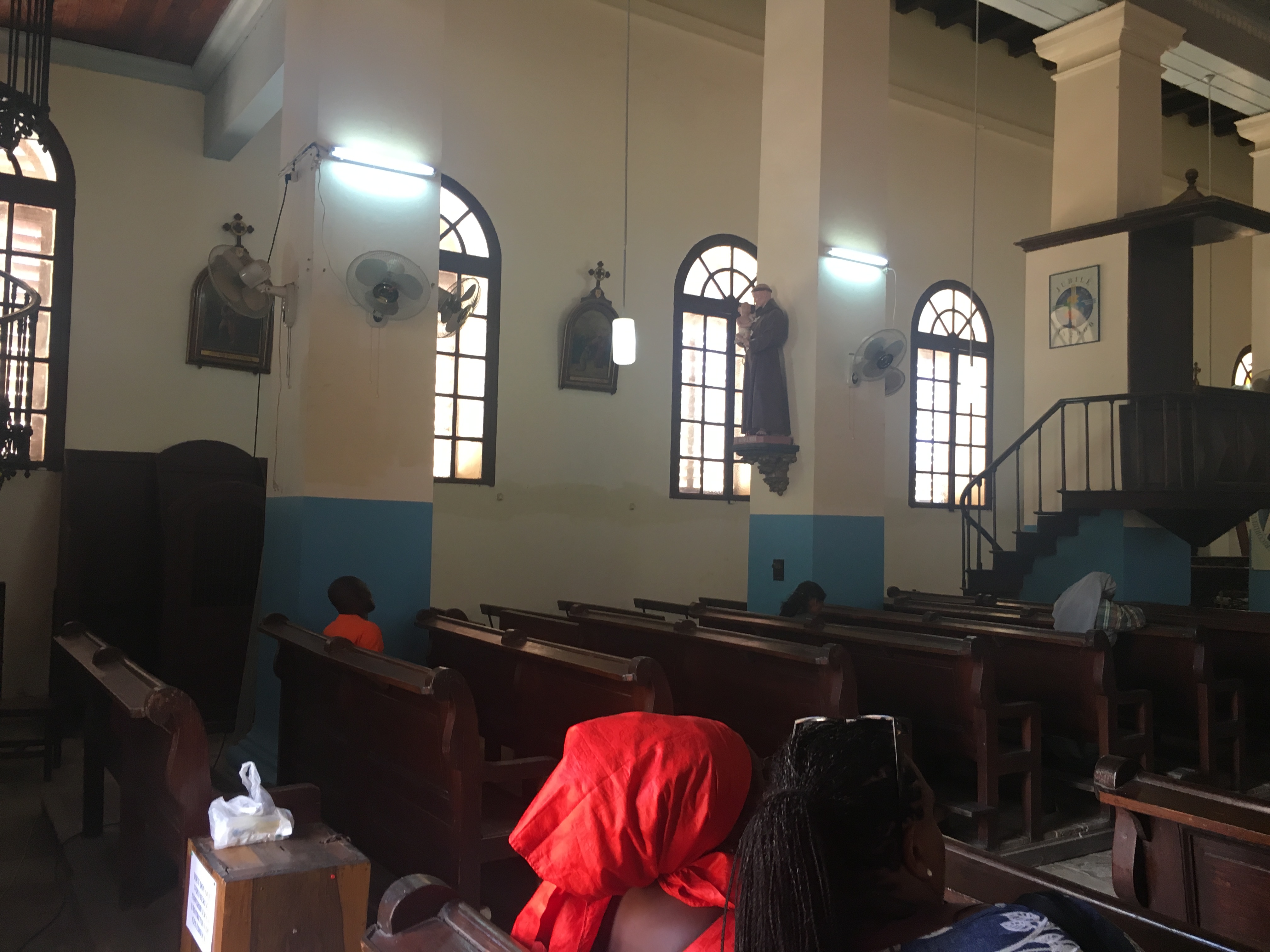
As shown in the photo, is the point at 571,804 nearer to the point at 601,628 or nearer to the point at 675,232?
the point at 601,628

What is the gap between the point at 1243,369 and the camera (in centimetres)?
1385

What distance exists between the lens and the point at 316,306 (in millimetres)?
4988

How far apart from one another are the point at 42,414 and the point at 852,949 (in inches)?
286

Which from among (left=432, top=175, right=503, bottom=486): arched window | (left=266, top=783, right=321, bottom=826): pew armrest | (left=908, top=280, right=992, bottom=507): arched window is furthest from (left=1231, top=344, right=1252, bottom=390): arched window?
(left=266, top=783, right=321, bottom=826): pew armrest

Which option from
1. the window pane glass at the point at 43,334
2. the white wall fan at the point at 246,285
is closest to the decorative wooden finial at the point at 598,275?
the white wall fan at the point at 246,285

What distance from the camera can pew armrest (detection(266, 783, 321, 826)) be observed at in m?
2.39

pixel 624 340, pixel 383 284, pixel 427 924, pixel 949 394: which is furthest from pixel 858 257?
pixel 427 924

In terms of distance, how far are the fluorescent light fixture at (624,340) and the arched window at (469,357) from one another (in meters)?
1.74

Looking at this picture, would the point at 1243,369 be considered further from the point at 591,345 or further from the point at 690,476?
the point at 591,345

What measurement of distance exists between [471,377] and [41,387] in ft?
10.3

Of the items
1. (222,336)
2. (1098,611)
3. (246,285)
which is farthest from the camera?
(222,336)

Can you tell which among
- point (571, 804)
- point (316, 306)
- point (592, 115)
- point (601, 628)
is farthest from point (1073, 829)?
point (592, 115)

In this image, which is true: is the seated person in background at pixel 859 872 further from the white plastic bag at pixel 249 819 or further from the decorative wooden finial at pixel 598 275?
the decorative wooden finial at pixel 598 275

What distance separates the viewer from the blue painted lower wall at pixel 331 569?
4.94 metres
